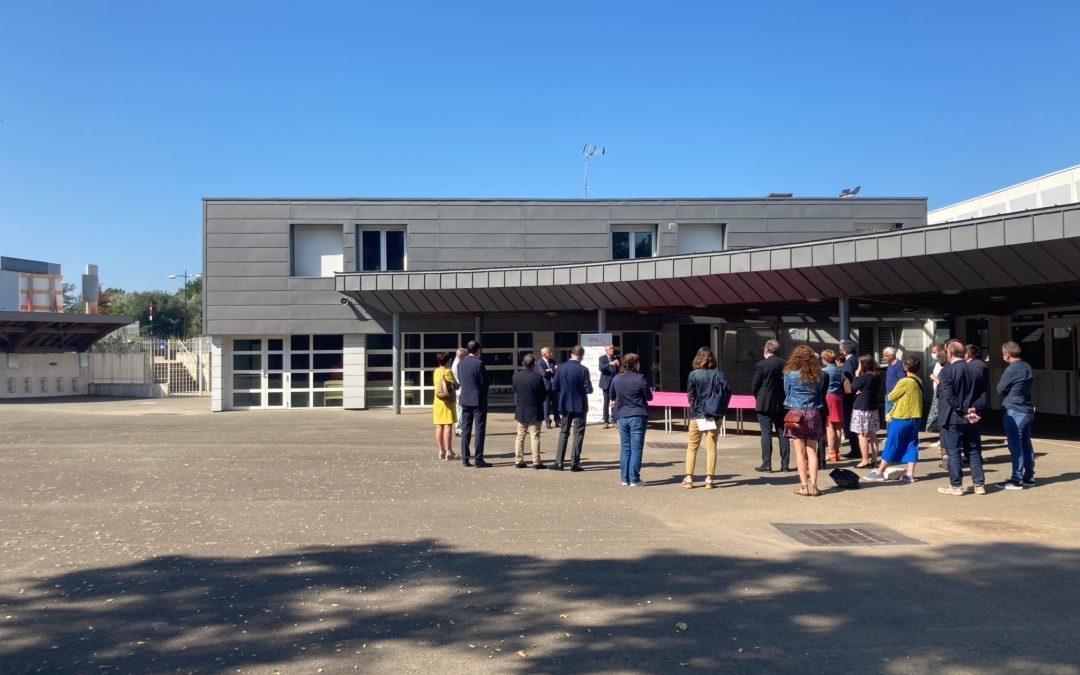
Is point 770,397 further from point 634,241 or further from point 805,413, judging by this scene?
point 634,241

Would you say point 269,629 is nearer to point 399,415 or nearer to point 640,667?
point 640,667

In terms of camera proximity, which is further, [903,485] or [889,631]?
[903,485]

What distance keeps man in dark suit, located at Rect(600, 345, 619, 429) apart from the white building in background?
14058 millimetres

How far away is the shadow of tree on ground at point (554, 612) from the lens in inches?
184

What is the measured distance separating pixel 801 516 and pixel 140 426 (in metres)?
16.4

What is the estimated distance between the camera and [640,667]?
452 centimetres

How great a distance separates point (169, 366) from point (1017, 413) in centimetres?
3320

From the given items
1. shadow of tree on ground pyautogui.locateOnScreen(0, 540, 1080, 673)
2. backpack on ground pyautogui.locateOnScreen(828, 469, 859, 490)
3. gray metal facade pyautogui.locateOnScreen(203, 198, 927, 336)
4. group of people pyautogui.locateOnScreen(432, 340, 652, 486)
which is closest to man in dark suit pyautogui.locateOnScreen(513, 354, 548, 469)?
group of people pyautogui.locateOnScreen(432, 340, 652, 486)

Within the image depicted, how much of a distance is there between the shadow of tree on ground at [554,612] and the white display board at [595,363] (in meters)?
12.0

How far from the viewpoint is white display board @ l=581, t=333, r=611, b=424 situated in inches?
A: 749

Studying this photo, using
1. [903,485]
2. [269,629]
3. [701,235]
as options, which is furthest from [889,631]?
[701,235]

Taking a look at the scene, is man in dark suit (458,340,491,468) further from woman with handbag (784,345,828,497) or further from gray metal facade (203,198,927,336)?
gray metal facade (203,198,927,336)

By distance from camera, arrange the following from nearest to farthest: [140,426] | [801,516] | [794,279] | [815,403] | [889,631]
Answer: [889,631] < [801,516] < [815,403] < [794,279] < [140,426]

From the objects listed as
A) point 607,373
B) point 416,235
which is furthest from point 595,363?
point 416,235
